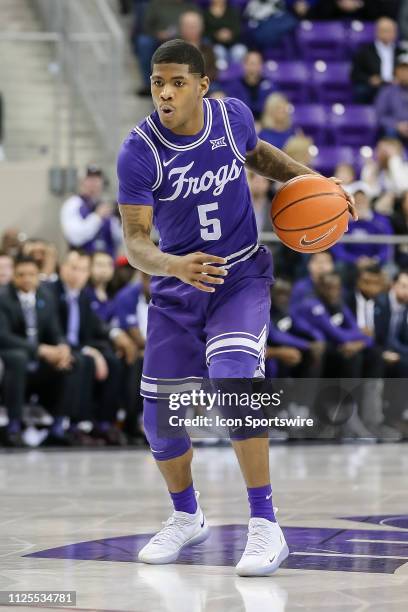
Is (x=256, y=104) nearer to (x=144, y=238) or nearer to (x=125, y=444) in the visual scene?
(x=125, y=444)

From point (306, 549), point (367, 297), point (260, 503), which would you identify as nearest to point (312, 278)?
point (367, 297)

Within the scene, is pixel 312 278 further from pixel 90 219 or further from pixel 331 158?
pixel 331 158

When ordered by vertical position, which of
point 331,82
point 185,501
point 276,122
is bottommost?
point 185,501

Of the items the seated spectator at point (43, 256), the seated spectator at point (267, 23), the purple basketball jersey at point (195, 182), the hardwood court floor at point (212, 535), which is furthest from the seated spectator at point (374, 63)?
the purple basketball jersey at point (195, 182)

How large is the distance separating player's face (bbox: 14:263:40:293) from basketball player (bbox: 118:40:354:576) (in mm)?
5371

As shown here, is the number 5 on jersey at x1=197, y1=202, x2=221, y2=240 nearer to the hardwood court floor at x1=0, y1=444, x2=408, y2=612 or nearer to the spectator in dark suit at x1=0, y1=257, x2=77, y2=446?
the hardwood court floor at x1=0, y1=444, x2=408, y2=612

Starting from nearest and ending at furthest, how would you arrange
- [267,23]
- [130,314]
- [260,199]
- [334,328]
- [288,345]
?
1. [130,314]
2. [288,345]
3. [334,328]
4. [260,199]
5. [267,23]

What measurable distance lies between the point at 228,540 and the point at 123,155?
1.84m

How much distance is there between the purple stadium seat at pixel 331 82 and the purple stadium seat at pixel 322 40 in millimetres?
174

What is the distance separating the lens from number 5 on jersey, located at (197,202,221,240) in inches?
217

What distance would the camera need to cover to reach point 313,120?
15.9m

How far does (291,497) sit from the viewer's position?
7.82 meters

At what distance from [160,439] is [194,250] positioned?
0.82 meters

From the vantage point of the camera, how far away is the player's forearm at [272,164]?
5867mm
